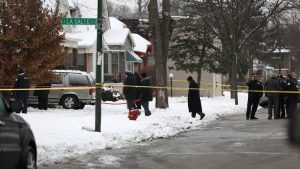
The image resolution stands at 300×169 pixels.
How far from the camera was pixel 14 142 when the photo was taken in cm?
752

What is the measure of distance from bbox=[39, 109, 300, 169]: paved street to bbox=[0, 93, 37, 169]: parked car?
6.81 feet

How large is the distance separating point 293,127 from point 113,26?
42459mm

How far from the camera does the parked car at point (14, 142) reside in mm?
7160

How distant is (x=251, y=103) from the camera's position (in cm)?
2217

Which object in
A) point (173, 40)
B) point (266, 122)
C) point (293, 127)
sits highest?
point (173, 40)

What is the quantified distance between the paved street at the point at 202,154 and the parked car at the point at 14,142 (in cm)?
208

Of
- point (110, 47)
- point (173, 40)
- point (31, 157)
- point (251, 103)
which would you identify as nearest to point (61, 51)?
point (251, 103)

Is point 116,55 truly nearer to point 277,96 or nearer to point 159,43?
point 159,43

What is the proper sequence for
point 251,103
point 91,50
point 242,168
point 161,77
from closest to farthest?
point 242,168
point 251,103
point 161,77
point 91,50

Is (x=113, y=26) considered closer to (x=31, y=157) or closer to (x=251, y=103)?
(x=251, y=103)

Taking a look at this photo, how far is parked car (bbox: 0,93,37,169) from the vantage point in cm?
716

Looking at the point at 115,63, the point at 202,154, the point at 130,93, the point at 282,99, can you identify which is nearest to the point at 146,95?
the point at 130,93

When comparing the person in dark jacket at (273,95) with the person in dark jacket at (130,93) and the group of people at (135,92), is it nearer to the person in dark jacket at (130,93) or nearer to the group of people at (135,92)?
the group of people at (135,92)

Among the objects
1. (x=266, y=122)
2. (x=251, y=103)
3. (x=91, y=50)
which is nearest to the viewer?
(x=266, y=122)
